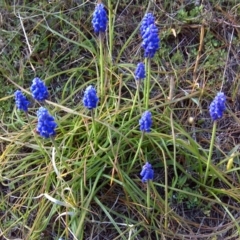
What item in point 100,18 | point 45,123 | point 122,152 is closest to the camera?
point 45,123

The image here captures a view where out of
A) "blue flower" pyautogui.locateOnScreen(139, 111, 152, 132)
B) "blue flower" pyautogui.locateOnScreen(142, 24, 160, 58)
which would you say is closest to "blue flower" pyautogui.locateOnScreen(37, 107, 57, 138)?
"blue flower" pyautogui.locateOnScreen(139, 111, 152, 132)

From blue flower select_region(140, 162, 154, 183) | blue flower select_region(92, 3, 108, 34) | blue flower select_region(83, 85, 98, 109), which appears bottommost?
blue flower select_region(140, 162, 154, 183)

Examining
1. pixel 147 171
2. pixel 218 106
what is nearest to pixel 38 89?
pixel 147 171

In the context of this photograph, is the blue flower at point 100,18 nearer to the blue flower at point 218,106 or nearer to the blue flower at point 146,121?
the blue flower at point 146,121

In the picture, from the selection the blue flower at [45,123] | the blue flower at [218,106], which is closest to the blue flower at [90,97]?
the blue flower at [45,123]

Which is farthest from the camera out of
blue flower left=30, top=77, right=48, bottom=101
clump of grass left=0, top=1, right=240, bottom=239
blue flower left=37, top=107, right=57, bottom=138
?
clump of grass left=0, top=1, right=240, bottom=239

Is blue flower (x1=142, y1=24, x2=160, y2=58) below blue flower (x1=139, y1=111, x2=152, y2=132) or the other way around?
the other way around

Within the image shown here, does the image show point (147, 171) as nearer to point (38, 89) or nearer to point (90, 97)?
point (90, 97)

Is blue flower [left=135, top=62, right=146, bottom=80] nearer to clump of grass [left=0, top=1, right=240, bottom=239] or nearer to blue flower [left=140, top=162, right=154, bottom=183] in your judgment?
clump of grass [left=0, top=1, right=240, bottom=239]

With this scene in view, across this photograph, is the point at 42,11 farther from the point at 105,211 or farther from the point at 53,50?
the point at 105,211

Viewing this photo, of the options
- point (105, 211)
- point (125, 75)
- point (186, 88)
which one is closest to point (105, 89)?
point (125, 75)
